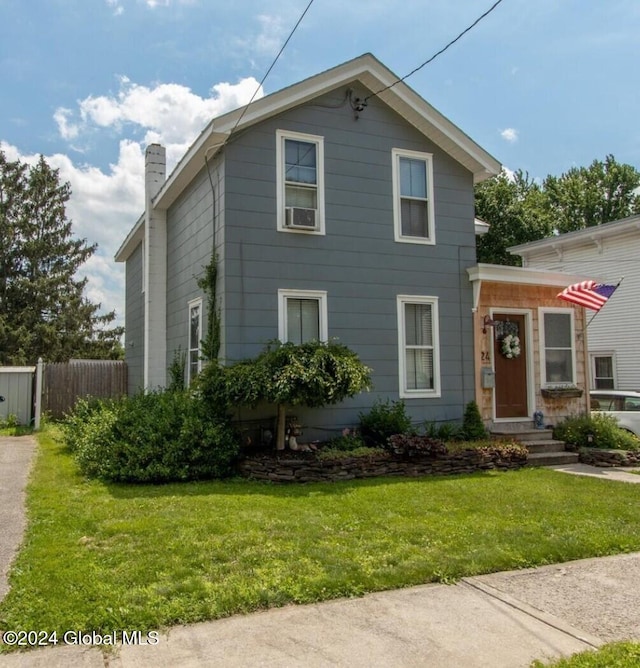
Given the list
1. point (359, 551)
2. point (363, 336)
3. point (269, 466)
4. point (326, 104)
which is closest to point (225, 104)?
point (326, 104)

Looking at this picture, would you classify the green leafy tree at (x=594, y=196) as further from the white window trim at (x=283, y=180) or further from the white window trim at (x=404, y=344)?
the white window trim at (x=283, y=180)

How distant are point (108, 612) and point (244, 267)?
6289 millimetres

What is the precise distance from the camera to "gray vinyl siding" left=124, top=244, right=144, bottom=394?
47.4ft

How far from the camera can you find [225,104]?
10023 mm

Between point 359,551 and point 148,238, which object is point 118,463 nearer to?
point 359,551

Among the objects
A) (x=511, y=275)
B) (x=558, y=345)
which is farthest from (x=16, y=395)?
(x=558, y=345)

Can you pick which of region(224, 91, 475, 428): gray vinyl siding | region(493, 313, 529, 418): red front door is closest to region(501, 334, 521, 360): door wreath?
region(493, 313, 529, 418): red front door

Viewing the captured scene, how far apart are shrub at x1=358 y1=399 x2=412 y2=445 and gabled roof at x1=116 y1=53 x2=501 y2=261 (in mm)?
5011

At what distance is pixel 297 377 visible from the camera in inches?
309

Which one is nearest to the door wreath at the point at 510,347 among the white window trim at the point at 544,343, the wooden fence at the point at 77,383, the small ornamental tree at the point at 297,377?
the white window trim at the point at 544,343

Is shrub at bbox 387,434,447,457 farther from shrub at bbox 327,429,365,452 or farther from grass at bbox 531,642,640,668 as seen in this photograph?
grass at bbox 531,642,640,668

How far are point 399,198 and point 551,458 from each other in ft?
17.4

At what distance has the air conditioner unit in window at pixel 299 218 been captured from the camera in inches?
373

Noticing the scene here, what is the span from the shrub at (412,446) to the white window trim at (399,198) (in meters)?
3.72
